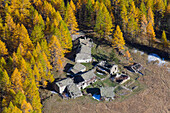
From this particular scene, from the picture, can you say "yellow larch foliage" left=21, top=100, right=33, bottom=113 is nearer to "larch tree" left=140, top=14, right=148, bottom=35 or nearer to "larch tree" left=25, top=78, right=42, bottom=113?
"larch tree" left=25, top=78, right=42, bottom=113

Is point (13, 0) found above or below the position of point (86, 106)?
above

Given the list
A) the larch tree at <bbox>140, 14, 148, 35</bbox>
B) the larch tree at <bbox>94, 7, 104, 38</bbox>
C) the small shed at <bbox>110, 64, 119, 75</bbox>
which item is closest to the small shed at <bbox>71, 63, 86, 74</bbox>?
the small shed at <bbox>110, 64, 119, 75</bbox>

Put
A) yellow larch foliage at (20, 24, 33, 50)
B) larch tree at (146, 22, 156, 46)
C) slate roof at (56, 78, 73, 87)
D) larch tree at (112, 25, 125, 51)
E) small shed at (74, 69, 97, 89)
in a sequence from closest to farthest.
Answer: slate roof at (56, 78, 73, 87) < small shed at (74, 69, 97, 89) < yellow larch foliage at (20, 24, 33, 50) < larch tree at (112, 25, 125, 51) < larch tree at (146, 22, 156, 46)

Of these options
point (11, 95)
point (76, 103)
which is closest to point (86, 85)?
point (76, 103)

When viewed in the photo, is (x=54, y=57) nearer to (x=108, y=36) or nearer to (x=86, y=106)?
(x=86, y=106)

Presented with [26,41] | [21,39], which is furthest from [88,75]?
[21,39]

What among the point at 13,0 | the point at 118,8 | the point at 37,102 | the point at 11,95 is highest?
the point at 13,0

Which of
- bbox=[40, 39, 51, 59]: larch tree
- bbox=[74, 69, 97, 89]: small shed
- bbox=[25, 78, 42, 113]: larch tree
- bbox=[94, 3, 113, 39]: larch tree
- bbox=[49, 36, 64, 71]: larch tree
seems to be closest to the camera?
bbox=[25, 78, 42, 113]: larch tree
